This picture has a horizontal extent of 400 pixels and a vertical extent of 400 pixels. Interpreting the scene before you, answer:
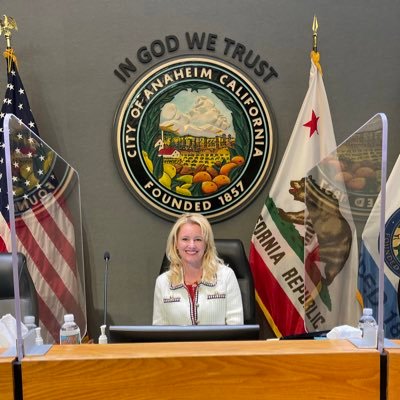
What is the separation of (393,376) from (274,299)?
1896 millimetres

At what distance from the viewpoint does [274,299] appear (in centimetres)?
262

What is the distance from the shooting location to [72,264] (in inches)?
91.3

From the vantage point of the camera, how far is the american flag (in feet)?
4.33

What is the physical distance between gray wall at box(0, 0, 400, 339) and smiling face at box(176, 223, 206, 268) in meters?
0.80

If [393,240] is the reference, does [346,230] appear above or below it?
above

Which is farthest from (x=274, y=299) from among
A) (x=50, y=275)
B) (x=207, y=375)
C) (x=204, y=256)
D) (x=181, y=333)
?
(x=207, y=375)

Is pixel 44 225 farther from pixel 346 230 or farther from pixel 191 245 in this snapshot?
pixel 346 230

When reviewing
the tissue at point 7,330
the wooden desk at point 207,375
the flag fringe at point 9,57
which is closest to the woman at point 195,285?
the tissue at point 7,330

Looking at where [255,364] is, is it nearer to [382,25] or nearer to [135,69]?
[135,69]

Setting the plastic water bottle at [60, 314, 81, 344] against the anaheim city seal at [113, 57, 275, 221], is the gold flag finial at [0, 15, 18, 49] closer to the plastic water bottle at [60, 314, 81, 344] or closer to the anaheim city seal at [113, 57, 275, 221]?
the anaheim city seal at [113, 57, 275, 221]

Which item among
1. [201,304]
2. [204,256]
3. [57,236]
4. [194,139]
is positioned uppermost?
[194,139]

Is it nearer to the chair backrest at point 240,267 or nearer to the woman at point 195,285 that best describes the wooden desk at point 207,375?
the woman at point 195,285

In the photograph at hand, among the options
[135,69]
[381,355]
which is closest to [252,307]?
[381,355]

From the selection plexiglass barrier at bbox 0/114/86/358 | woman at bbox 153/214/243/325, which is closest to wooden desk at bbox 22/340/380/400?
plexiglass barrier at bbox 0/114/86/358
